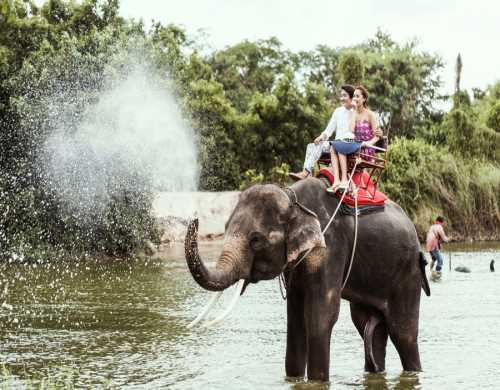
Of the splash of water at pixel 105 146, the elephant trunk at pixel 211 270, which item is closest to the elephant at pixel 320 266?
the elephant trunk at pixel 211 270

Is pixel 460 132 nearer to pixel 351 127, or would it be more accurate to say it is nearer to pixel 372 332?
pixel 351 127

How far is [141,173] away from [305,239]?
19.7 metres

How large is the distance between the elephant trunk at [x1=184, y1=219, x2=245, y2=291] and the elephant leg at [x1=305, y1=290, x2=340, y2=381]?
102cm

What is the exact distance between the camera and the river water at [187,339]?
10.4m

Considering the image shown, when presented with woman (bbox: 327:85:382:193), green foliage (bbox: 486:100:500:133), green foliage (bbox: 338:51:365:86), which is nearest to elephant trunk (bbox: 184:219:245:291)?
woman (bbox: 327:85:382:193)

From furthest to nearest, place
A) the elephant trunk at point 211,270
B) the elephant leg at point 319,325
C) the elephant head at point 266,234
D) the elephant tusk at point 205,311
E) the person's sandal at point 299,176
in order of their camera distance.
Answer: the person's sandal at point 299,176 → the elephant leg at point 319,325 → the elephant head at point 266,234 → the elephant tusk at point 205,311 → the elephant trunk at point 211,270

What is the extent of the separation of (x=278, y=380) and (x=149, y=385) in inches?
49.6

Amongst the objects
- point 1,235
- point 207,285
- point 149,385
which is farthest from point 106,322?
point 1,235

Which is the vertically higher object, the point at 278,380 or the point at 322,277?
the point at 322,277

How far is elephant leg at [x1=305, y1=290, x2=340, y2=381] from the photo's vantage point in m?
9.27

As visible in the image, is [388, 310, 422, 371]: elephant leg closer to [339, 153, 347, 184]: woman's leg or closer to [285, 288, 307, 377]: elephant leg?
[285, 288, 307, 377]: elephant leg

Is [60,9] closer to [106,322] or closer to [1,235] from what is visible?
[1,235]

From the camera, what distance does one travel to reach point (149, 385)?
33.0ft

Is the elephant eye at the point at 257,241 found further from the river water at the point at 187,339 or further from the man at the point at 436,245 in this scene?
the man at the point at 436,245
